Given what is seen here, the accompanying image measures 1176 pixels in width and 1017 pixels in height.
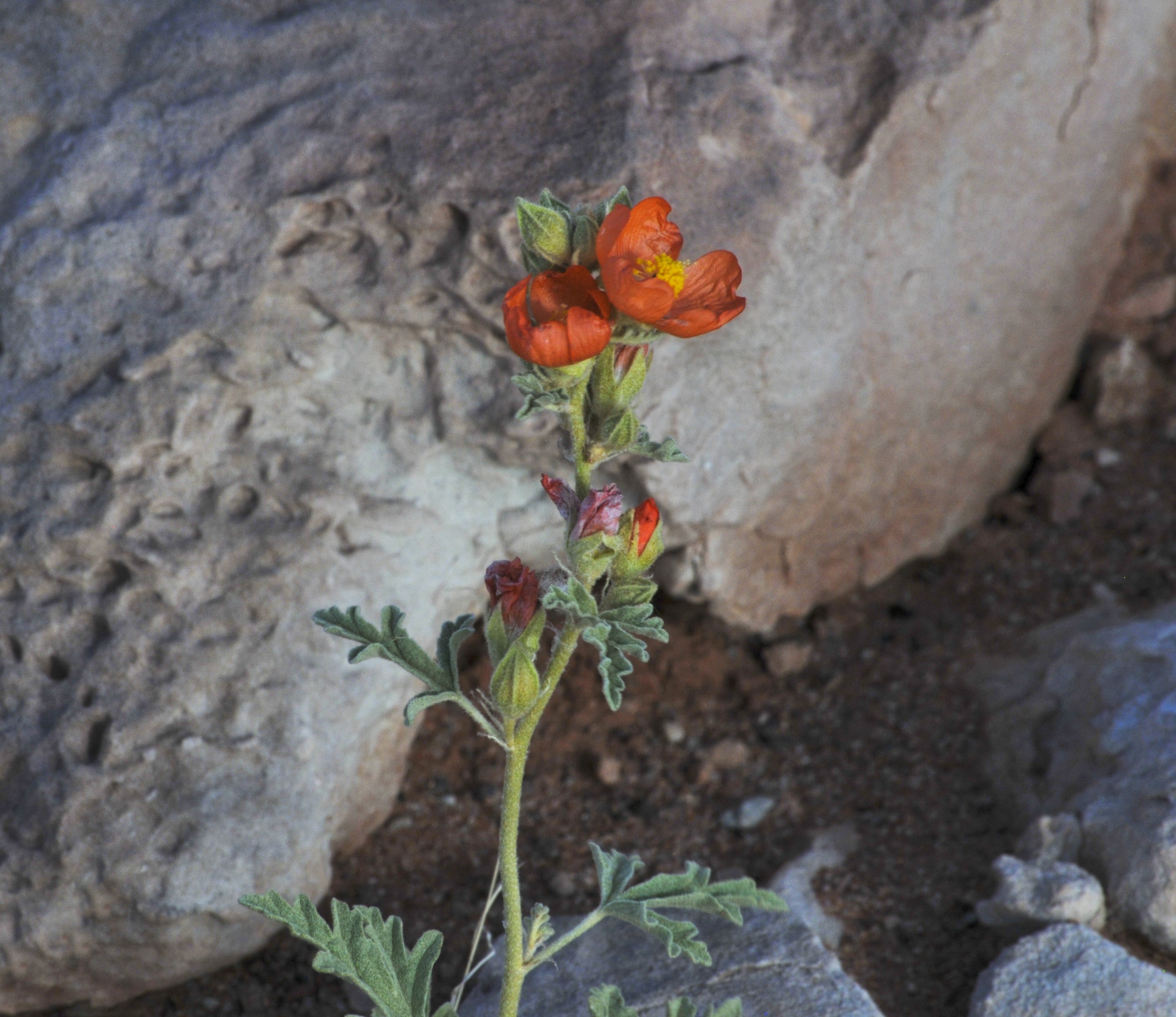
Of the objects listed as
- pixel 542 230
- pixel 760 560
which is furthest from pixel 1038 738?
pixel 542 230

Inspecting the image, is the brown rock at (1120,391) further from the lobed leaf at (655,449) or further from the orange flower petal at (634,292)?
the orange flower petal at (634,292)

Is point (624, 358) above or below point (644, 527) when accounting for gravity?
above

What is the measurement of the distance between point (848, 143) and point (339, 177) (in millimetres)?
1278

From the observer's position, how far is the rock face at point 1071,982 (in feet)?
8.21

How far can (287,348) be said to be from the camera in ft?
9.81

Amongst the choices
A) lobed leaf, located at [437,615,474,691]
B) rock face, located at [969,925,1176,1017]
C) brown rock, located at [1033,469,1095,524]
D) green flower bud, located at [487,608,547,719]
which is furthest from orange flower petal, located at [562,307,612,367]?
brown rock, located at [1033,469,1095,524]

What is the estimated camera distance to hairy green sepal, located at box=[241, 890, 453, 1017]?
230 centimetres

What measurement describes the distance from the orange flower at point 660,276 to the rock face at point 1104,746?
1.52 metres

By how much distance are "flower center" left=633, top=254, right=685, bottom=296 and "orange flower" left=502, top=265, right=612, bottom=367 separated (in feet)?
0.28

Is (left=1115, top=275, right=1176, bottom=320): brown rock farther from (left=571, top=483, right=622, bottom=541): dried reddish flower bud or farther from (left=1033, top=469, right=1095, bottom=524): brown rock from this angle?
(left=571, top=483, right=622, bottom=541): dried reddish flower bud

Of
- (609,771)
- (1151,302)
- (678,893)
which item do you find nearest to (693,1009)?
(678,893)

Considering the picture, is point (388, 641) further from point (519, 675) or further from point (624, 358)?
point (624, 358)

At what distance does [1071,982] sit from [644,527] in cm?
133

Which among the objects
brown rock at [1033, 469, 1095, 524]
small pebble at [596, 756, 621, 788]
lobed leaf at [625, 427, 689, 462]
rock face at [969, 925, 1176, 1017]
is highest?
lobed leaf at [625, 427, 689, 462]
